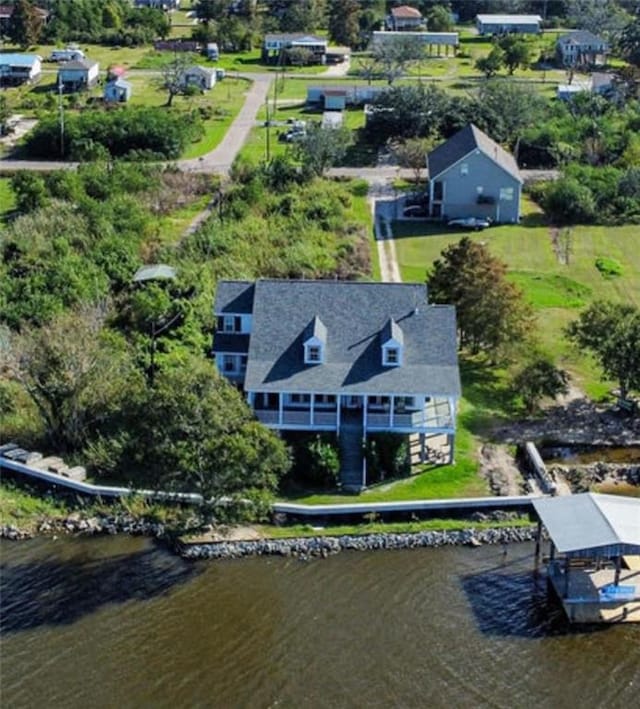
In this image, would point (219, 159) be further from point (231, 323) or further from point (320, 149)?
point (231, 323)

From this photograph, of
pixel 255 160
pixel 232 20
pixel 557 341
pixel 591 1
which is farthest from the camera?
pixel 591 1

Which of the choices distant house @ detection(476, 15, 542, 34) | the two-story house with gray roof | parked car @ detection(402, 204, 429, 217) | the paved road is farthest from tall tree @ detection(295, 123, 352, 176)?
distant house @ detection(476, 15, 542, 34)

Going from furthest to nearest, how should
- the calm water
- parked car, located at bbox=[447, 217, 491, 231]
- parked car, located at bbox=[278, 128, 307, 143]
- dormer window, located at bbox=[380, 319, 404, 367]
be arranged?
parked car, located at bbox=[278, 128, 307, 143], parked car, located at bbox=[447, 217, 491, 231], dormer window, located at bbox=[380, 319, 404, 367], the calm water

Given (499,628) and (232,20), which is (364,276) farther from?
Answer: (232,20)

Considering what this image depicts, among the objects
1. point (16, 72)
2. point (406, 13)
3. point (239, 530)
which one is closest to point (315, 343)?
point (239, 530)

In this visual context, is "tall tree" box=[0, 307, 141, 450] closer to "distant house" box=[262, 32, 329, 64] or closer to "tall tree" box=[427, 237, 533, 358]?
"tall tree" box=[427, 237, 533, 358]

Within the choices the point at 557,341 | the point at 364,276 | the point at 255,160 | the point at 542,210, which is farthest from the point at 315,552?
the point at 255,160

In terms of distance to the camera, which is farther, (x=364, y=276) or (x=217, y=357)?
(x=364, y=276)
